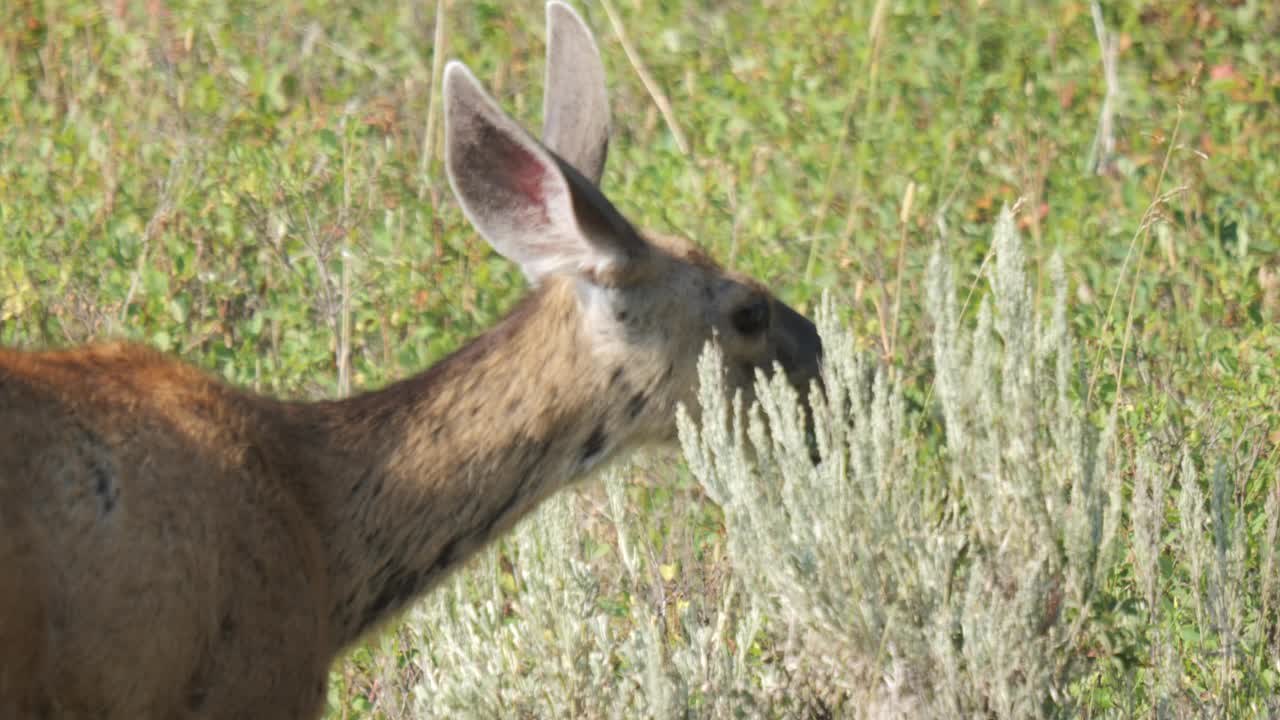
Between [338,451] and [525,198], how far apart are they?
0.70 meters

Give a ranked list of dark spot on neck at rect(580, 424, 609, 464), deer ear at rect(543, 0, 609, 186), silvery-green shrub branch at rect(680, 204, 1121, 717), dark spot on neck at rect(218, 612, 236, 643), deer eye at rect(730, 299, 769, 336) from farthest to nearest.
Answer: deer ear at rect(543, 0, 609, 186)
deer eye at rect(730, 299, 769, 336)
dark spot on neck at rect(580, 424, 609, 464)
silvery-green shrub branch at rect(680, 204, 1121, 717)
dark spot on neck at rect(218, 612, 236, 643)

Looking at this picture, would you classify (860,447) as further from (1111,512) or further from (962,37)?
(962,37)

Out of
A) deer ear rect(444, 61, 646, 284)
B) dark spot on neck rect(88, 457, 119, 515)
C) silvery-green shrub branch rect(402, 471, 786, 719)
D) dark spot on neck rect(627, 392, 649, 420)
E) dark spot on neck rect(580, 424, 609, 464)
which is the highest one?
deer ear rect(444, 61, 646, 284)

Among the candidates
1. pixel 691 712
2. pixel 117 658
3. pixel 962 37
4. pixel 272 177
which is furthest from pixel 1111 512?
pixel 962 37

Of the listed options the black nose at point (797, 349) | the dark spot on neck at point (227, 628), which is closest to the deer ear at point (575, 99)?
the black nose at point (797, 349)

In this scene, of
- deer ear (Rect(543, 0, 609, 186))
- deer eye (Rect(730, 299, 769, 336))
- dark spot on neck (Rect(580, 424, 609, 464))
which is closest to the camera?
dark spot on neck (Rect(580, 424, 609, 464))

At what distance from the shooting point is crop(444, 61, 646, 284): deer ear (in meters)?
4.76

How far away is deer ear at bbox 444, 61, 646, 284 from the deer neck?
0.33 ft

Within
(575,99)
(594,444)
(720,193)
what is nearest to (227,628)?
(594,444)

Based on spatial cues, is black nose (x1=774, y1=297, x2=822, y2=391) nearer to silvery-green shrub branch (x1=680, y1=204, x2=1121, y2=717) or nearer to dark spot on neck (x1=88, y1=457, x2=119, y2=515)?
silvery-green shrub branch (x1=680, y1=204, x2=1121, y2=717)

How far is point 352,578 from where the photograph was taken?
4738 millimetres

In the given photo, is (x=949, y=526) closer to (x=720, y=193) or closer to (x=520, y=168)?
(x=520, y=168)

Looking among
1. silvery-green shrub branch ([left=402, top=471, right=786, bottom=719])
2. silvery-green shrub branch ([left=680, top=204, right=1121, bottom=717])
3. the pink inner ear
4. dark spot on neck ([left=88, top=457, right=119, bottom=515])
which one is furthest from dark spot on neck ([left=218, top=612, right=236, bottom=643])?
the pink inner ear

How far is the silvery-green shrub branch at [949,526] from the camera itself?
184 inches
